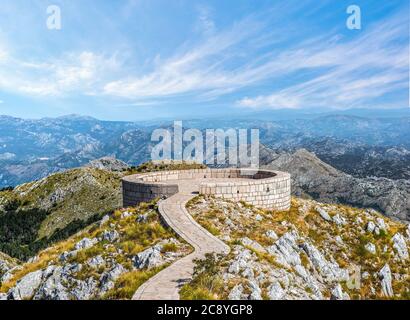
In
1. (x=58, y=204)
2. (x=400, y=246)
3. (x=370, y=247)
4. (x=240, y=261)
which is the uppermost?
(x=240, y=261)

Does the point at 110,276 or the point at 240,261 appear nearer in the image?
the point at 240,261

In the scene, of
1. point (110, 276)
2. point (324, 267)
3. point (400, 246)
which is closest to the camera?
point (110, 276)

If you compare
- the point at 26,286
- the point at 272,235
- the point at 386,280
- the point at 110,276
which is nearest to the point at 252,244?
the point at 272,235

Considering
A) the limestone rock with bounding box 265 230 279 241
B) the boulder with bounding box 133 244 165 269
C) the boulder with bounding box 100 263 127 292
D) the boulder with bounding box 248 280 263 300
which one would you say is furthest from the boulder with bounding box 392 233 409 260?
the boulder with bounding box 100 263 127 292

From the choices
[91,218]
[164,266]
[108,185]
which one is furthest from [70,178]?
[164,266]

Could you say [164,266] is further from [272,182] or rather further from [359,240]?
[359,240]

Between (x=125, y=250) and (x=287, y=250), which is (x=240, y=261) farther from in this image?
(x=287, y=250)

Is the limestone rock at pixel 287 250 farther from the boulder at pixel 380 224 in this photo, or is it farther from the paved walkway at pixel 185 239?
the boulder at pixel 380 224

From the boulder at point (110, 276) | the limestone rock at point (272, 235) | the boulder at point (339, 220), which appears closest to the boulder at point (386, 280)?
the boulder at point (339, 220)

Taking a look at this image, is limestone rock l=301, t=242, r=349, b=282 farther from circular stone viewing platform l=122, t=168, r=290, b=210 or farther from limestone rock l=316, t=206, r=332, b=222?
limestone rock l=316, t=206, r=332, b=222
